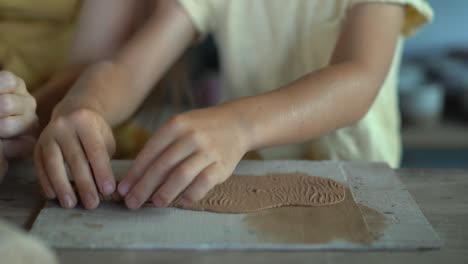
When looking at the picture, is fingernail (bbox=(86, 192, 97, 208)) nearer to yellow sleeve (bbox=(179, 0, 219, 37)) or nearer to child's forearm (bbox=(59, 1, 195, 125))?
child's forearm (bbox=(59, 1, 195, 125))

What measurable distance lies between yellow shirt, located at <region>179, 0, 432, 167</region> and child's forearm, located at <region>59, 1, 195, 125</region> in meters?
0.03

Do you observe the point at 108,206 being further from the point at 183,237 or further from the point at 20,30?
the point at 20,30

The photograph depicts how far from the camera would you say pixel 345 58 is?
2.28 ft

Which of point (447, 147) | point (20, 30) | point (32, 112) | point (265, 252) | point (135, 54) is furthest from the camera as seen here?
point (447, 147)

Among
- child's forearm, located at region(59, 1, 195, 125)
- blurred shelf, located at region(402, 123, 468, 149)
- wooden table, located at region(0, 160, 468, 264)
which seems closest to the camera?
wooden table, located at region(0, 160, 468, 264)

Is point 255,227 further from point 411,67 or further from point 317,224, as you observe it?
point 411,67

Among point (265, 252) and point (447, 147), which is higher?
point (265, 252)

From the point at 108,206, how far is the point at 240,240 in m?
0.13

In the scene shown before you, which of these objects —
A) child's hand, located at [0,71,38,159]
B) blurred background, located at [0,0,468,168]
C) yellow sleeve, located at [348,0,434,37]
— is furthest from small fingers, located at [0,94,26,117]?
yellow sleeve, located at [348,0,434,37]

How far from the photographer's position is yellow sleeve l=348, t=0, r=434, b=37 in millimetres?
740

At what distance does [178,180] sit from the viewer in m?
0.53

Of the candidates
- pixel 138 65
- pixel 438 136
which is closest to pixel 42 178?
pixel 138 65

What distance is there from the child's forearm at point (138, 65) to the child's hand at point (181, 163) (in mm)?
150

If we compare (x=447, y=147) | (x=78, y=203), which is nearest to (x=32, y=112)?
(x=78, y=203)
